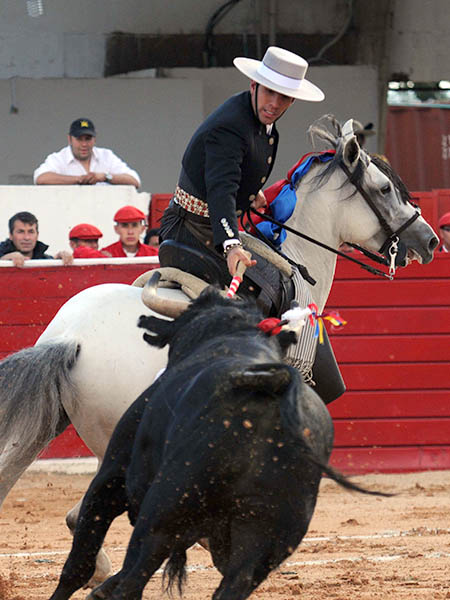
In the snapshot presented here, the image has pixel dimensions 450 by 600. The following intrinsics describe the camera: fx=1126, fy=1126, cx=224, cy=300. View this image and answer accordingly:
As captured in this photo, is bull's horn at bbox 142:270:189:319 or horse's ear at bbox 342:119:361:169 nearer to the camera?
bull's horn at bbox 142:270:189:319

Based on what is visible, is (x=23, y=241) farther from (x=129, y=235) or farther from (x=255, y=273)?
(x=255, y=273)

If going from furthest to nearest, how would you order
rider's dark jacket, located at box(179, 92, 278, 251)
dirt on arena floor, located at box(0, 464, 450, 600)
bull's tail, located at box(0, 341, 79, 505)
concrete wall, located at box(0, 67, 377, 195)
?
concrete wall, located at box(0, 67, 377, 195) < dirt on arena floor, located at box(0, 464, 450, 600) < rider's dark jacket, located at box(179, 92, 278, 251) < bull's tail, located at box(0, 341, 79, 505)

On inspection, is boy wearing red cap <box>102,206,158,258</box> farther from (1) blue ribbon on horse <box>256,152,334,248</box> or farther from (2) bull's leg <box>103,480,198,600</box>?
(2) bull's leg <box>103,480,198,600</box>

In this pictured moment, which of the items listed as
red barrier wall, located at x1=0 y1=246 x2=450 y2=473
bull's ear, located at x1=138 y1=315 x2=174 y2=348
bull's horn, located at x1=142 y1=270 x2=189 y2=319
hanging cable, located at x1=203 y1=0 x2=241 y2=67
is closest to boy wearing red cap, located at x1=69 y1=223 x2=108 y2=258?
red barrier wall, located at x1=0 y1=246 x2=450 y2=473

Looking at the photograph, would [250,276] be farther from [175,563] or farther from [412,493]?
[412,493]

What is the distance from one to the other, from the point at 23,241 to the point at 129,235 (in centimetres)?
77

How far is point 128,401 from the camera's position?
4164 mm

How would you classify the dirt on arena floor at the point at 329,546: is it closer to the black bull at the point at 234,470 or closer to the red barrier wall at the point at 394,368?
the red barrier wall at the point at 394,368

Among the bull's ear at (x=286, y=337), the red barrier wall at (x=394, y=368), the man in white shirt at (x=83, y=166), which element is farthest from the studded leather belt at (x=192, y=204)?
the man in white shirt at (x=83, y=166)

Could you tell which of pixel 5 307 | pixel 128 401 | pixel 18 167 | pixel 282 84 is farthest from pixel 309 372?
pixel 18 167

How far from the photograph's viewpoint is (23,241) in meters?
7.99

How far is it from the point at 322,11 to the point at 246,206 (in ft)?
30.7

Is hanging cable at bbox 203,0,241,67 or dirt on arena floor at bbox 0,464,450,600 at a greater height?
hanging cable at bbox 203,0,241,67

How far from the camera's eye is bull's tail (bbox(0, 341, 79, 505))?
4.06 m
